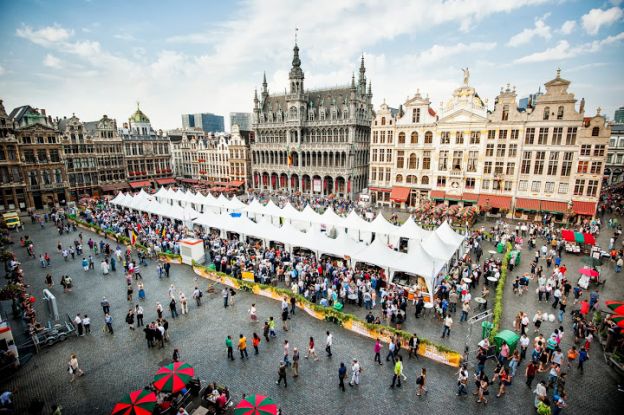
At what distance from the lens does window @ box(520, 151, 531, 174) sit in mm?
36625

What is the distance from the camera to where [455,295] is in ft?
58.3

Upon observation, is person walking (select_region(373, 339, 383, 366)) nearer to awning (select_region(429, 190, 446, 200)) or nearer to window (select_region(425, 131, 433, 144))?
awning (select_region(429, 190, 446, 200))

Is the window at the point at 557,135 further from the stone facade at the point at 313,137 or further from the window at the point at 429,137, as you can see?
the stone facade at the point at 313,137

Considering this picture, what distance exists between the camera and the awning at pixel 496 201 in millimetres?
37719

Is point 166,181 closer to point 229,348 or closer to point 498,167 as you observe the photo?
point 229,348

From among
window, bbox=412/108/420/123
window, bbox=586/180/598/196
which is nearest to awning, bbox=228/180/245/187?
window, bbox=412/108/420/123

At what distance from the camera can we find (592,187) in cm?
3344

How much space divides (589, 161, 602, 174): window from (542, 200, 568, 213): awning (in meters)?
4.24

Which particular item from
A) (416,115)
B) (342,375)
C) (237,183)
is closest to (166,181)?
(237,183)

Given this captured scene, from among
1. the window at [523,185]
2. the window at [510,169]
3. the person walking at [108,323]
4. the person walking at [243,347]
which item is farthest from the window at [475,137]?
the person walking at [108,323]

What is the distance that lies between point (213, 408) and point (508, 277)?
833 inches

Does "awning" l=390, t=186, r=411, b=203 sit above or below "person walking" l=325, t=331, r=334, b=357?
above

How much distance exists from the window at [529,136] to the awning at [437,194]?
10.9m

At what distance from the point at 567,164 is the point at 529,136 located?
4.98 metres
